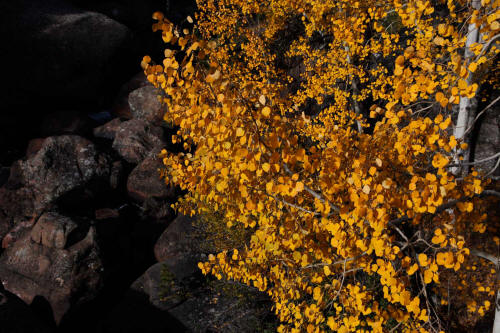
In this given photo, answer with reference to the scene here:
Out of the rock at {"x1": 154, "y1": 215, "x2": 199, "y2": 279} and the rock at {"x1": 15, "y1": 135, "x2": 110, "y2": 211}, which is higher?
the rock at {"x1": 15, "y1": 135, "x2": 110, "y2": 211}

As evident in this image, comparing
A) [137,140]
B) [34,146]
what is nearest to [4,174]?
[34,146]

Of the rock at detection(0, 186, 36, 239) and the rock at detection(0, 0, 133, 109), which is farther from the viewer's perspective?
the rock at detection(0, 0, 133, 109)

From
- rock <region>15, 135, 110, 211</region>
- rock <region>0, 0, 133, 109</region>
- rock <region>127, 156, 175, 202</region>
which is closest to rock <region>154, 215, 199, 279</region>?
rock <region>127, 156, 175, 202</region>

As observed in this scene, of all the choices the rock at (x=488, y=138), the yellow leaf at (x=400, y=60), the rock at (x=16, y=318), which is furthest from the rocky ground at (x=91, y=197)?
the rock at (x=488, y=138)

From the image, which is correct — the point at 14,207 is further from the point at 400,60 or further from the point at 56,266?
the point at 400,60

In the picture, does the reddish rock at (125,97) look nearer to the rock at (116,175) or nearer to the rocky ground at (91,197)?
the rocky ground at (91,197)

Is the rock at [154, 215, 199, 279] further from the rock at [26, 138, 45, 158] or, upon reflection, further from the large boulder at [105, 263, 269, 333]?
the rock at [26, 138, 45, 158]

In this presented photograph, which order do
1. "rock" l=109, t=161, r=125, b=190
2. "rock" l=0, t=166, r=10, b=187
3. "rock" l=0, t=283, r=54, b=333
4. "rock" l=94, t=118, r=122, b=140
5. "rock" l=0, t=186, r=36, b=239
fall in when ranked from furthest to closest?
1. "rock" l=94, t=118, r=122, b=140
2. "rock" l=0, t=166, r=10, b=187
3. "rock" l=109, t=161, r=125, b=190
4. "rock" l=0, t=186, r=36, b=239
5. "rock" l=0, t=283, r=54, b=333
